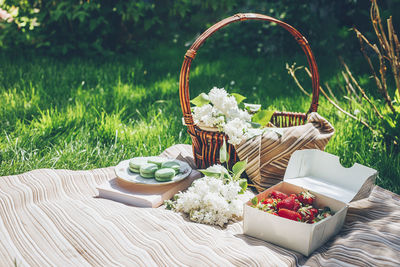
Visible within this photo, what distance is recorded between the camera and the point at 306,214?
156cm

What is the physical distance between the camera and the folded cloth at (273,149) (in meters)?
1.90

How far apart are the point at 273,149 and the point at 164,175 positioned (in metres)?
0.54

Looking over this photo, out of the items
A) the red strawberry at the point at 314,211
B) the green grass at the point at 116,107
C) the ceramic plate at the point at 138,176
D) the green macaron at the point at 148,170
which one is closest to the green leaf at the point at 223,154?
the ceramic plate at the point at 138,176

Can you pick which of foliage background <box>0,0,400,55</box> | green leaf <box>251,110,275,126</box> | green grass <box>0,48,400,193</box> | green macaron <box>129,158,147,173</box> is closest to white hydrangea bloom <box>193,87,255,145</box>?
green leaf <box>251,110,275,126</box>

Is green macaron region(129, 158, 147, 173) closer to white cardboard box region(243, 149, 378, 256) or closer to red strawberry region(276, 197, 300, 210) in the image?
white cardboard box region(243, 149, 378, 256)

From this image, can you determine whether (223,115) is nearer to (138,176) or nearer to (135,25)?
(138,176)

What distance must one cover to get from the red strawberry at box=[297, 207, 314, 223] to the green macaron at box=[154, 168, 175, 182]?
60 cm

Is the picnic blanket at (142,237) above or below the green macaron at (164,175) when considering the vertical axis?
below

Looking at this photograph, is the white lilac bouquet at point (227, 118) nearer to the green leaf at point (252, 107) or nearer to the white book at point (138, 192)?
the green leaf at point (252, 107)

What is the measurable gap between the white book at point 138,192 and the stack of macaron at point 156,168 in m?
0.05

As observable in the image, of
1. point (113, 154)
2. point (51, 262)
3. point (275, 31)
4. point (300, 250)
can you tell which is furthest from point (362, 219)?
point (275, 31)

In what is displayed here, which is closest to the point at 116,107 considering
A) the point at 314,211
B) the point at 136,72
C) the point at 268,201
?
the point at 136,72

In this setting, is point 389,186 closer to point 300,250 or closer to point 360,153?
point 360,153

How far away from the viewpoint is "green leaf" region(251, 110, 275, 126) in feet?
6.84
